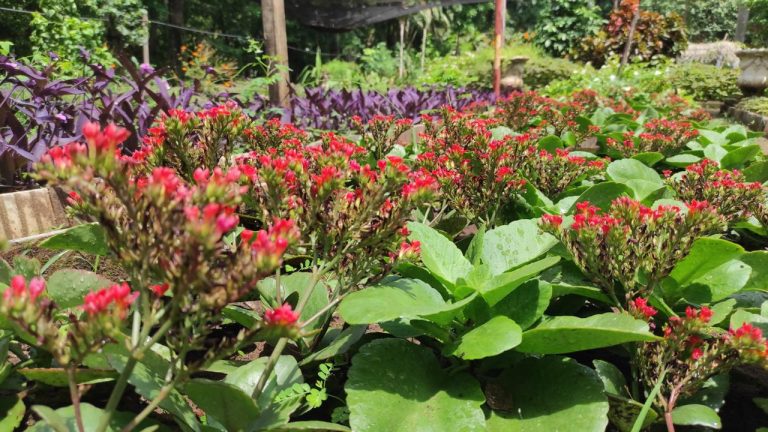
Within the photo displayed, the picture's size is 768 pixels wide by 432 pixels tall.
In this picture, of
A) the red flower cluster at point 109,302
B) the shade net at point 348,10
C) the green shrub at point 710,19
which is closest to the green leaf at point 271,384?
the red flower cluster at point 109,302

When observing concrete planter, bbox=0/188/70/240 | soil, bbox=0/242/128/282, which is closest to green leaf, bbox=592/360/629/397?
soil, bbox=0/242/128/282

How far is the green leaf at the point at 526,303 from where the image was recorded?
4.29 feet

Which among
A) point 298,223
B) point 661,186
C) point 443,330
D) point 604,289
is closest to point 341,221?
point 298,223

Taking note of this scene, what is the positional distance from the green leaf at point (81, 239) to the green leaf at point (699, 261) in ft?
4.61

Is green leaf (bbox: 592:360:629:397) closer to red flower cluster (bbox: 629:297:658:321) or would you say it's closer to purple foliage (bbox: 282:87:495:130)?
red flower cluster (bbox: 629:297:658:321)

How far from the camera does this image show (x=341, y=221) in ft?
4.02

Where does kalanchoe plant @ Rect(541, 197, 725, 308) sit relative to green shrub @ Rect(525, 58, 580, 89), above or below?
below

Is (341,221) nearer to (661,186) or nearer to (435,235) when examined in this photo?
(435,235)

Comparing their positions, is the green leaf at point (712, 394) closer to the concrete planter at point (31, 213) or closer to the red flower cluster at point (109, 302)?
the red flower cluster at point (109, 302)

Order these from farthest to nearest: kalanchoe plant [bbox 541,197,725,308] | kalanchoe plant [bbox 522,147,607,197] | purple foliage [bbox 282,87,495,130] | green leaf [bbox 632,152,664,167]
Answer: purple foliage [bbox 282,87,495,130] → green leaf [bbox 632,152,664,167] → kalanchoe plant [bbox 522,147,607,197] → kalanchoe plant [bbox 541,197,725,308]

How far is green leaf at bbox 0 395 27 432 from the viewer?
1077mm

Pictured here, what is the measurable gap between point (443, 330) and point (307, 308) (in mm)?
365

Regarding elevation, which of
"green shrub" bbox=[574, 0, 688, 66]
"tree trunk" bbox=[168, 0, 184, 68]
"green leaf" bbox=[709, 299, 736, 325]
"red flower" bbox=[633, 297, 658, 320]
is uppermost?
"tree trunk" bbox=[168, 0, 184, 68]

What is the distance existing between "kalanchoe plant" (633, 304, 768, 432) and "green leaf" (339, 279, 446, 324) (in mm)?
464
